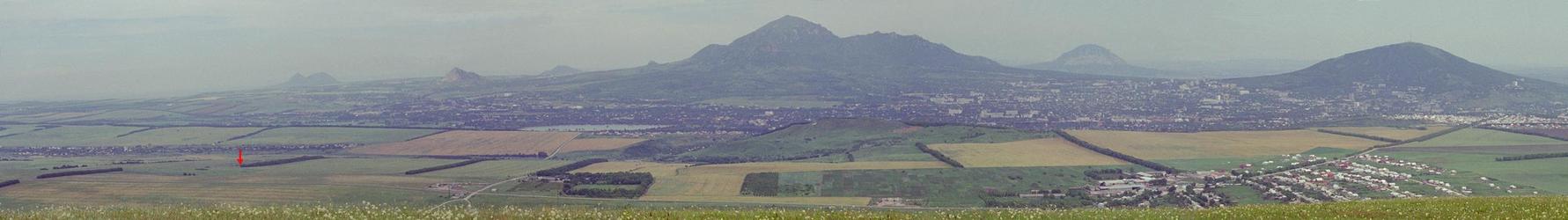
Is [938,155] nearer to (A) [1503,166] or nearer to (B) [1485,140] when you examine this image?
(A) [1503,166]

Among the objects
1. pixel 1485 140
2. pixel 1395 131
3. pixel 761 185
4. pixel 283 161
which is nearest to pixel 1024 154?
pixel 761 185

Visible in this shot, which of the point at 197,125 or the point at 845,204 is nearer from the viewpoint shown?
the point at 845,204

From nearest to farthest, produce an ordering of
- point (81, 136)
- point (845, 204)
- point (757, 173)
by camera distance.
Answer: point (845, 204) → point (757, 173) → point (81, 136)

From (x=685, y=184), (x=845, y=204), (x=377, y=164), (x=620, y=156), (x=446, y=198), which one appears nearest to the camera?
(x=845, y=204)

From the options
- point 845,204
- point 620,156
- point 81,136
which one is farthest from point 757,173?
point 81,136

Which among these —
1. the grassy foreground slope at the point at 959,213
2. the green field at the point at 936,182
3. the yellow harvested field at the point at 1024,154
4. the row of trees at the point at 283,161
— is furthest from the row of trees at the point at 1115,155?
the row of trees at the point at 283,161

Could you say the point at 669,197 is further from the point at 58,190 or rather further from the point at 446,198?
the point at 58,190

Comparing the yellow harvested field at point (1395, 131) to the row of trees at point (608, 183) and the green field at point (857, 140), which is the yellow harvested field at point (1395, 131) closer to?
the green field at point (857, 140)
